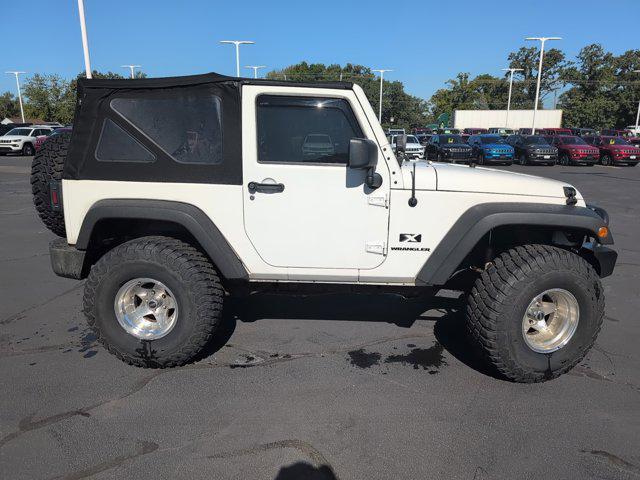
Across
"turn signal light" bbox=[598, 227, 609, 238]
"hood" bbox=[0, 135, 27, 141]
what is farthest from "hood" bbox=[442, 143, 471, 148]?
"hood" bbox=[0, 135, 27, 141]

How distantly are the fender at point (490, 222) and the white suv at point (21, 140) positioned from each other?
3138 centimetres

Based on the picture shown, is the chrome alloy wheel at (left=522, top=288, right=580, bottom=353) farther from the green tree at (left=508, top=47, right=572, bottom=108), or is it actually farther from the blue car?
the green tree at (left=508, top=47, right=572, bottom=108)

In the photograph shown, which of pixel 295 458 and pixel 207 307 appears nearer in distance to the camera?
pixel 295 458

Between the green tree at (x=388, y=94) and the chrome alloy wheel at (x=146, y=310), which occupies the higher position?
the green tree at (x=388, y=94)

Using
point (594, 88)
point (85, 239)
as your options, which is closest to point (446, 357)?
point (85, 239)

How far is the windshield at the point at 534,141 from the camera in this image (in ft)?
82.1

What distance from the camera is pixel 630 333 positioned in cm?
431

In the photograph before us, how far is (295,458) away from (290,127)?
2099mm

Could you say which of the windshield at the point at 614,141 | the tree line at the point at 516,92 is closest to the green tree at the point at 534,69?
the tree line at the point at 516,92

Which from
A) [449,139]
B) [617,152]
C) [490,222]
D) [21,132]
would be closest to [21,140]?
[21,132]

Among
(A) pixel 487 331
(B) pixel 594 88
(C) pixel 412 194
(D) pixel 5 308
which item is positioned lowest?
(D) pixel 5 308

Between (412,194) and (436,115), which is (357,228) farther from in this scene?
(436,115)

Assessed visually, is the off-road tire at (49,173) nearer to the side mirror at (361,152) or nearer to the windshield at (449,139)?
the side mirror at (361,152)

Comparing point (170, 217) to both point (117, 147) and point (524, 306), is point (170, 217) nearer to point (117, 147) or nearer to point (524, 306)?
point (117, 147)
